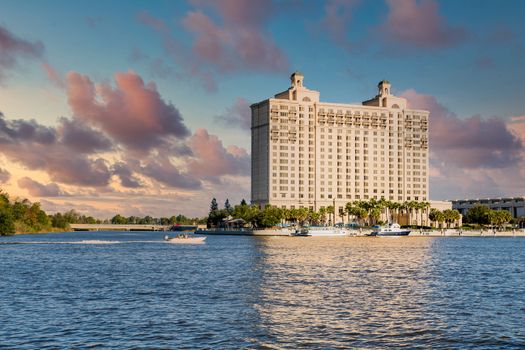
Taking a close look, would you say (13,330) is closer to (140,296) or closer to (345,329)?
(140,296)

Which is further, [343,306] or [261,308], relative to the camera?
[343,306]

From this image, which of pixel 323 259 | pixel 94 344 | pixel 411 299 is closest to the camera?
pixel 94 344

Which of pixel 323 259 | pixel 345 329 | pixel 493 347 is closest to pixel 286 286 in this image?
pixel 345 329

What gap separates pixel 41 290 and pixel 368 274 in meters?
43.4

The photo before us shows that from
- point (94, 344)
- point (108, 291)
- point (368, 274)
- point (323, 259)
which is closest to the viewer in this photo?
point (94, 344)

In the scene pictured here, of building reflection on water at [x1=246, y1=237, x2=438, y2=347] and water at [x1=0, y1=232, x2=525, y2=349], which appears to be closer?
water at [x1=0, y1=232, x2=525, y2=349]

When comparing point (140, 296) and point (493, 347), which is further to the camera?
point (140, 296)

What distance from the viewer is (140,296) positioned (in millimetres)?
65000

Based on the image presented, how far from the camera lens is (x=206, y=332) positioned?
45.5 metres

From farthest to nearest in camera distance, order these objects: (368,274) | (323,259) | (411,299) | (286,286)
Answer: (323,259)
(368,274)
(286,286)
(411,299)

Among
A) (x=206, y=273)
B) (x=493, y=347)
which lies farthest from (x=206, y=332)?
(x=206, y=273)

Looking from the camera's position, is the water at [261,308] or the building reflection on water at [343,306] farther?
the building reflection on water at [343,306]

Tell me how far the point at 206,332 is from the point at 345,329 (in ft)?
33.0

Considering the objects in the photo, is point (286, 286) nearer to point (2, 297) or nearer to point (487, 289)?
point (487, 289)
